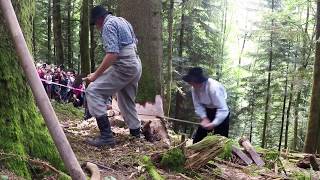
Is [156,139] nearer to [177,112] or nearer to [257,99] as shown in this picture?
[177,112]

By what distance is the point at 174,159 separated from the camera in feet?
17.4

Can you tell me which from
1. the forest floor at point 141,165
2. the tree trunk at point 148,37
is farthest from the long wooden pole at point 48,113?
the tree trunk at point 148,37


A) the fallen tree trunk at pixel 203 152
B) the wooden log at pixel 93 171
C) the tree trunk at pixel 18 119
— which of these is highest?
the tree trunk at pixel 18 119

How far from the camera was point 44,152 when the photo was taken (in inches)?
164

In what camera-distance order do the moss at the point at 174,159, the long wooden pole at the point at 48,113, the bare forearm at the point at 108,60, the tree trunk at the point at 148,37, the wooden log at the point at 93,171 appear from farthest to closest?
the tree trunk at the point at 148,37
the bare forearm at the point at 108,60
the moss at the point at 174,159
the wooden log at the point at 93,171
the long wooden pole at the point at 48,113

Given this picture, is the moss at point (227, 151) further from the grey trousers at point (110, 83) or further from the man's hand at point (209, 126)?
the grey trousers at point (110, 83)

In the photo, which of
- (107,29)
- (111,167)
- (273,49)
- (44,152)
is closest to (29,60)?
(44,152)

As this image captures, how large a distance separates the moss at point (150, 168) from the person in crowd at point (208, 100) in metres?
1.70

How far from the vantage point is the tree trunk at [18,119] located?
149 inches

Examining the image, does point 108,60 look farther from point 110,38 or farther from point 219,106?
point 219,106

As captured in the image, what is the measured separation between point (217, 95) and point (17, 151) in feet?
12.1

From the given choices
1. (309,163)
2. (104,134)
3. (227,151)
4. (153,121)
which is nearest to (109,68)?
(104,134)

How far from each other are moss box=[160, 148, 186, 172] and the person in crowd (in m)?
1.60

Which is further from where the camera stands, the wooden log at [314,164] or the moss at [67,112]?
the moss at [67,112]
